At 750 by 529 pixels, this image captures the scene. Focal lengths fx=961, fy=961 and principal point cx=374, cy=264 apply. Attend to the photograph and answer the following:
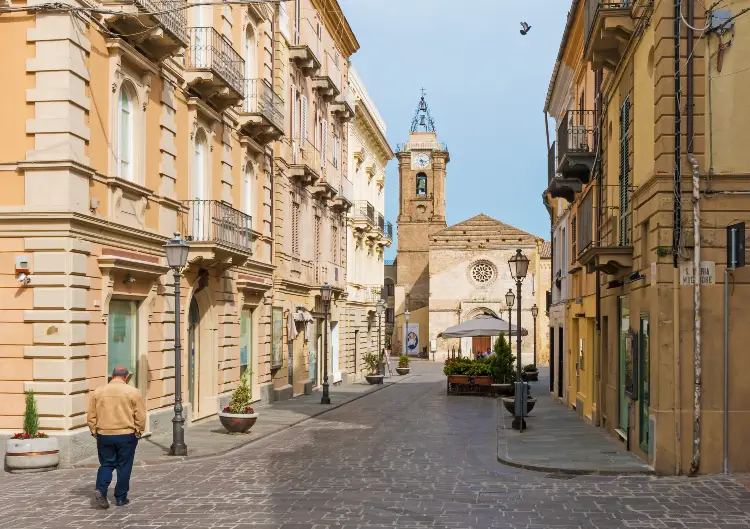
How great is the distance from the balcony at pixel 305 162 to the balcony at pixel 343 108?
12.2ft

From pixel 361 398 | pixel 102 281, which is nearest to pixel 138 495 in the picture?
pixel 102 281

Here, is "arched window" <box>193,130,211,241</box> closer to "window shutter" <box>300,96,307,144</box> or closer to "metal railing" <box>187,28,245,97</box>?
"metal railing" <box>187,28,245,97</box>

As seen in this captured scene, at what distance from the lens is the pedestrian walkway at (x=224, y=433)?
613 inches

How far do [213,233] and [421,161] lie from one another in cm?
6550

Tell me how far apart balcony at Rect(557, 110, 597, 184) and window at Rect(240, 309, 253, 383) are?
9064 mm

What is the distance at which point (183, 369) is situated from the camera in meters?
20.2

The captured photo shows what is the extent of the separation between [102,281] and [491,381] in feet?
65.3

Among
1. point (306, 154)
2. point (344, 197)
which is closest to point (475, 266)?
point (344, 197)

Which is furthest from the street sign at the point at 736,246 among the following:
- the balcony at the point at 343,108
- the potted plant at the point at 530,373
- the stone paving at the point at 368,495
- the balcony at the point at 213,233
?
the potted plant at the point at 530,373

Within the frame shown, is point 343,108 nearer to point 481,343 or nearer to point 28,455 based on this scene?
point 28,455

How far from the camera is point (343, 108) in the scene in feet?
125

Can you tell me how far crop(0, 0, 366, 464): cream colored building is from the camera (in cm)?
1435

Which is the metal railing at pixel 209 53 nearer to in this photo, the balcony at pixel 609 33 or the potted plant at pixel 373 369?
the balcony at pixel 609 33

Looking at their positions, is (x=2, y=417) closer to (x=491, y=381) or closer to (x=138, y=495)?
(x=138, y=495)
